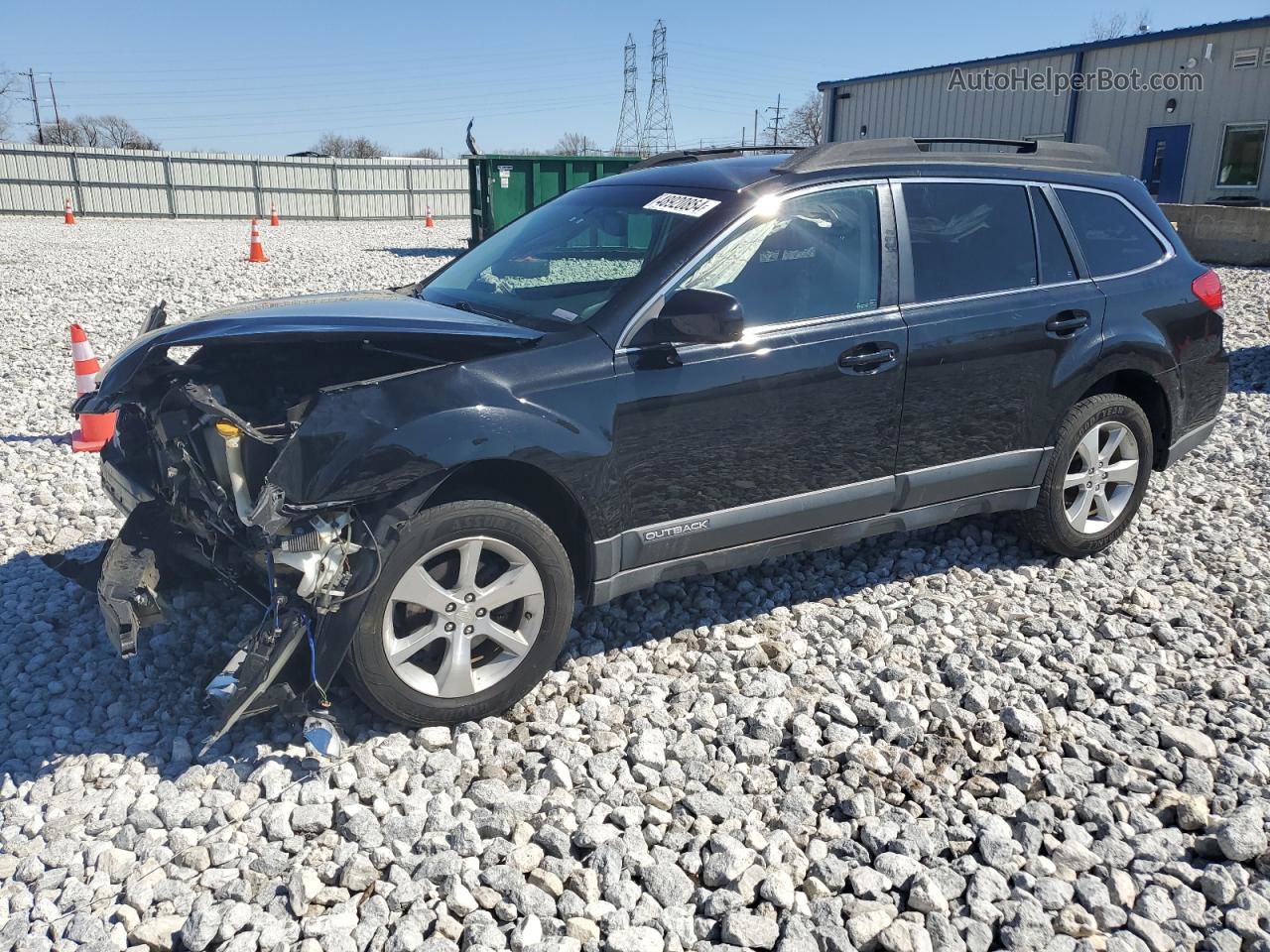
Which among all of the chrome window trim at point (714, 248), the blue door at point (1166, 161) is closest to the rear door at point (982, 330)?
the chrome window trim at point (714, 248)

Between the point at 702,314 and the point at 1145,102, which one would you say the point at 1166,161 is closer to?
the point at 1145,102

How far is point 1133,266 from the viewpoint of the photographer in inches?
193

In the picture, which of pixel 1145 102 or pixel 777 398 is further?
pixel 1145 102

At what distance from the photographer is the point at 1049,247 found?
15.3 ft

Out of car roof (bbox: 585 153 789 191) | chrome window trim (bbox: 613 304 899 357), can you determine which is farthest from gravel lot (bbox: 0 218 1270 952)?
car roof (bbox: 585 153 789 191)

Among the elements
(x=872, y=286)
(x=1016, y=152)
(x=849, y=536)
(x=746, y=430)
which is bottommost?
(x=849, y=536)

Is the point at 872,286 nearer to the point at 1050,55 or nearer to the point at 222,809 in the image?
the point at 222,809

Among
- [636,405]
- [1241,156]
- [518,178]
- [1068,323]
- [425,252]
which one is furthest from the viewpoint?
[425,252]

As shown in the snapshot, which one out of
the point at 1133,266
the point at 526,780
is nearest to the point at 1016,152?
the point at 1133,266

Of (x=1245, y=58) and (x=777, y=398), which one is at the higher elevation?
(x=1245, y=58)

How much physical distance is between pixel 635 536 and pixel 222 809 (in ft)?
5.40

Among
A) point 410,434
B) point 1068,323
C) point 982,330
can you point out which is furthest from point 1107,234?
point 410,434

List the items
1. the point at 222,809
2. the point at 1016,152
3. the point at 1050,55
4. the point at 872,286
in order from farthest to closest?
the point at 1050,55 → the point at 1016,152 → the point at 872,286 → the point at 222,809

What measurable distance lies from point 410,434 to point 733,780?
5.09 ft
